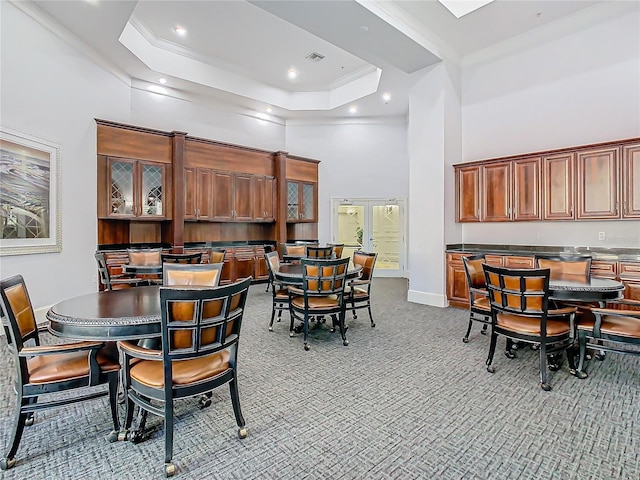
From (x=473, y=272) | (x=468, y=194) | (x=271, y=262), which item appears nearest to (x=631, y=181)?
(x=468, y=194)

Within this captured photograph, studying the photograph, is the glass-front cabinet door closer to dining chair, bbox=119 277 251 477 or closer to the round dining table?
the round dining table

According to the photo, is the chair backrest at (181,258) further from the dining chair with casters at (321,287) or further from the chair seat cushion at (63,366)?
the chair seat cushion at (63,366)

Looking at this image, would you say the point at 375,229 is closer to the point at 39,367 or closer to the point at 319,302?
the point at 319,302

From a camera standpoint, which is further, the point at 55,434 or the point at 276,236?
the point at 276,236

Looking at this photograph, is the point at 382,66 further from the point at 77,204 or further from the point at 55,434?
the point at 55,434

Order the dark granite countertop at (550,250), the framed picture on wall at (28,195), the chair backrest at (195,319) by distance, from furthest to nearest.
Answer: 1. the dark granite countertop at (550,250)
2. the framed picture on wall at (28,195)
3. the chair backrest at (195,319)

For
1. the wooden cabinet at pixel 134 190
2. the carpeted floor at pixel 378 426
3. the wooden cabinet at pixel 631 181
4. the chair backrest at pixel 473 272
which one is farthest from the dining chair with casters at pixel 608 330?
the wooden cabinet at pixel 134 190

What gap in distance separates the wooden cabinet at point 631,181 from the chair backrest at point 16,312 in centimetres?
631

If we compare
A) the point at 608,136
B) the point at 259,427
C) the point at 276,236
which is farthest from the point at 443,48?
the point at 259,427

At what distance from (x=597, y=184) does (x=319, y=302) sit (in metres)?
4.19

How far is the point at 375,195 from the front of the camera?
9.55 metres

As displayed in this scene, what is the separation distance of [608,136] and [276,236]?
6464 mm

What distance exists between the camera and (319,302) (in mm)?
3883

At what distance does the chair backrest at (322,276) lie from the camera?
3.69m
